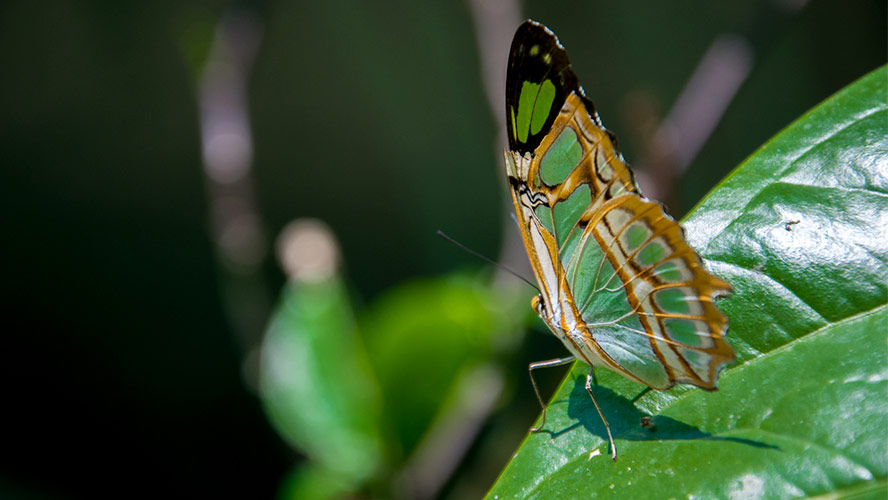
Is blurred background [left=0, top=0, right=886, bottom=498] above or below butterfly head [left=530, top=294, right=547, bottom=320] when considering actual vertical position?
below

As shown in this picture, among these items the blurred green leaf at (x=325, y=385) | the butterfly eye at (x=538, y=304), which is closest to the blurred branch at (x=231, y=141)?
the blurred green leaf at (x=325, y=385)

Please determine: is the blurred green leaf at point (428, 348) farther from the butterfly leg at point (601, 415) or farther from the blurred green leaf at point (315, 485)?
the butterfly leg at point (601, 415)

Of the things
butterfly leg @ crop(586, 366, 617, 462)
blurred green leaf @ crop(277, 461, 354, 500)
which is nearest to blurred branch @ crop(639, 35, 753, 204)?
butterfly leg @ crop(586, 366, 617, 462)

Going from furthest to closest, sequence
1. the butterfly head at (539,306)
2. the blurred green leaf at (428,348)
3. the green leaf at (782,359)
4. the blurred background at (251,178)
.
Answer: the blurred background at (251,178)
the blurred green leaf at (428,348)
the butterfly head at (539,306)
the green leaf at (782,359)

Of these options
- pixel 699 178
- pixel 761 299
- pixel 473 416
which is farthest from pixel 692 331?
pixel 699 178

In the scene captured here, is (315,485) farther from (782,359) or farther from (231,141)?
(782,359)

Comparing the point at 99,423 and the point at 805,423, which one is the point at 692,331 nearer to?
the point at 805,423

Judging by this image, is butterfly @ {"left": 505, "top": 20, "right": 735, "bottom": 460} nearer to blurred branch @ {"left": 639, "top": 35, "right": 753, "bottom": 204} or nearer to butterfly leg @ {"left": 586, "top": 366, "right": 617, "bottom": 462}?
butterfly leg @ {"left": 586, "top": 366, "right": 617, "bottom": 462}

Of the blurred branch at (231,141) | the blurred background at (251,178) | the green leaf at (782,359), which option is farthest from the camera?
the blurred background at (251,178)
